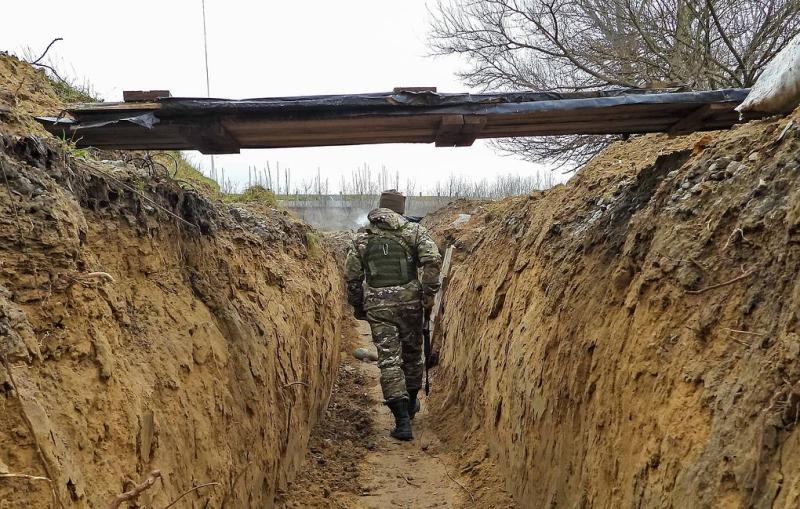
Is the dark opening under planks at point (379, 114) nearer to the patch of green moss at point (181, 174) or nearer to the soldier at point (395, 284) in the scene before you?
the patch of green moss at point (181, 174)

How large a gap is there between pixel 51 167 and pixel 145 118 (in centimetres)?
132

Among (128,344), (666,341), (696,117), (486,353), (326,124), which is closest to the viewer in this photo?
(666,341)

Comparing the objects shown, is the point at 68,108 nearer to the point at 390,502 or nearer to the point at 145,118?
the point at 145,118

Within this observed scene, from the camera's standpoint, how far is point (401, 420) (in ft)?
21.7

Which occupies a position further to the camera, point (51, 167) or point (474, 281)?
point (474, 281)

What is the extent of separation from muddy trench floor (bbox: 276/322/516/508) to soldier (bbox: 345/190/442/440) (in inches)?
19.3

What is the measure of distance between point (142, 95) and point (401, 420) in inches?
167

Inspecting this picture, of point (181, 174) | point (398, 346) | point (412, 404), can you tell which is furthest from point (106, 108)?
point (181, 174)

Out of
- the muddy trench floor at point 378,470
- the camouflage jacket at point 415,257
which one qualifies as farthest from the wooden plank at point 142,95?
the camouflage jacket at point 415,257

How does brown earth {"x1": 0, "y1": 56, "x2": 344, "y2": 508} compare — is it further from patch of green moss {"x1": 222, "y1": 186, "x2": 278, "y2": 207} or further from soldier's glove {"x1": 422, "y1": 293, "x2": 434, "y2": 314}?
patch of green moss {"x1": 222, "y1": 186, "x2": 278, "y2": 207}

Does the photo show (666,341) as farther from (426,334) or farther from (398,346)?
(426,334)

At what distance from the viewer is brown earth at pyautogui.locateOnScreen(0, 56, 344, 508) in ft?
6.63

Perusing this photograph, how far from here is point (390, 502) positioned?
5031 millimetres

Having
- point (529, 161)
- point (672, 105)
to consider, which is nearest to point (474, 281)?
point (672, 105)
